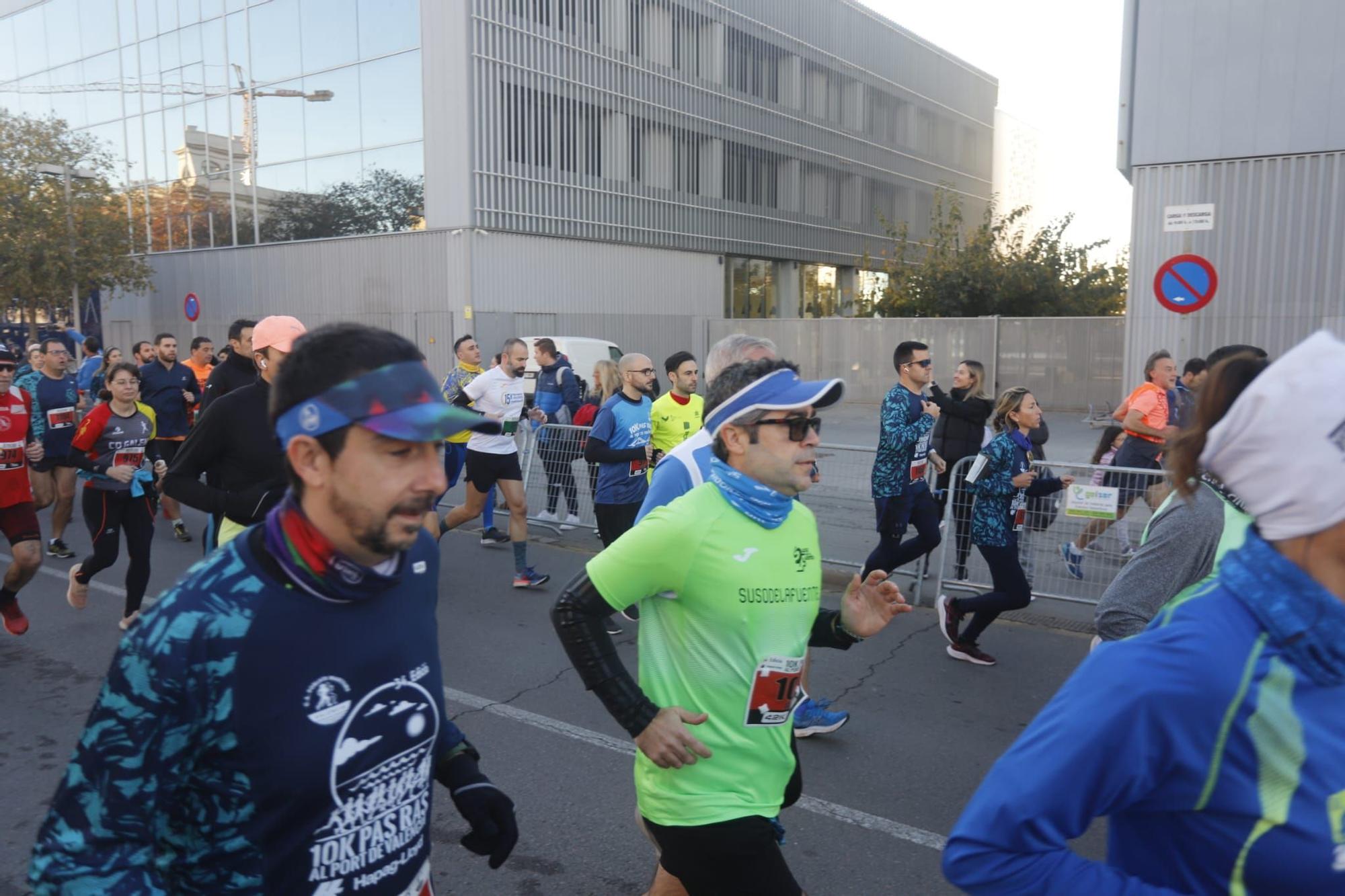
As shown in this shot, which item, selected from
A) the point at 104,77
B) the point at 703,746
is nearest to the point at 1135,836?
the point at 703,746

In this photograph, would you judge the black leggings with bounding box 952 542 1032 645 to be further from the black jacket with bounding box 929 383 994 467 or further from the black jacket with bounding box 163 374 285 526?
the black jacket with bounding box 163 374 285 526

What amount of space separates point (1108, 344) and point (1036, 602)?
18444 millimetres

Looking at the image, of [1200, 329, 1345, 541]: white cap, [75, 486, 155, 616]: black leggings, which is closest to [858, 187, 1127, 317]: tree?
[75, 486, 155, 616]: black leggings

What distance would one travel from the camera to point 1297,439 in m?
1.31

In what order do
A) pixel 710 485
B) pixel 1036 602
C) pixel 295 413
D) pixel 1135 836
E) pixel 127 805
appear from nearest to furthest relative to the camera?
pixel 1135 836
pixel 127 805
pixel 295 413
pixel 710 485
pixel 1036 602

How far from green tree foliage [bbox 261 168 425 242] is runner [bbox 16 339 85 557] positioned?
53.0ft

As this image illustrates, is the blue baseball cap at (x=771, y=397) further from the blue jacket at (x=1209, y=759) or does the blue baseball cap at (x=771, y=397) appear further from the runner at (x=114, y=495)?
the runner at (x=114, y=495)

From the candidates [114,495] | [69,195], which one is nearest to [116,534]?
[114,495]

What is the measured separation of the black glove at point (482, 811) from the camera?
2.11 metres

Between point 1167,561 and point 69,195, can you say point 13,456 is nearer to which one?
point 1167,561

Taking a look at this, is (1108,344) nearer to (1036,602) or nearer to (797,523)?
(1036,602)

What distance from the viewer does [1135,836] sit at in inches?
55.4

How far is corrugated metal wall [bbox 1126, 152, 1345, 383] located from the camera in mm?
14500

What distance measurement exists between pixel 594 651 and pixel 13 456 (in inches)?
233
